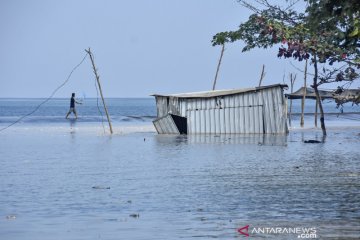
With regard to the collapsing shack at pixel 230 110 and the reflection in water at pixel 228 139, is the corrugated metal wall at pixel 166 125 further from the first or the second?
the reflection in water at pixel 228 139

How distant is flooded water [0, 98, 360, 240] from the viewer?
41.4 ft

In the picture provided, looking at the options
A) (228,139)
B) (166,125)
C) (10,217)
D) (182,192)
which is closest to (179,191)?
(182,192)

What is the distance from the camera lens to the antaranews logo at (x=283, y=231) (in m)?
11.7

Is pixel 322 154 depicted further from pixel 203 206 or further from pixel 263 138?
pixel 203 206

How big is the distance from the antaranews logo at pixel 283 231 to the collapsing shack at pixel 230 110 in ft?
80.1

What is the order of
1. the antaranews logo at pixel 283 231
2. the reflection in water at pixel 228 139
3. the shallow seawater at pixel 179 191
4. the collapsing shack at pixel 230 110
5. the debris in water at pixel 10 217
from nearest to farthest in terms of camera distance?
the antaranews logo at pixel 283 231 < the shallow seawater at pixel 179 191 < the debris in water at pixel 10 217 < the reflection in water at pixel 228 139 < the collapsing shack at pixel 230 110

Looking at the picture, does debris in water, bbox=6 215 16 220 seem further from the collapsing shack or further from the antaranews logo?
the collapsing shack

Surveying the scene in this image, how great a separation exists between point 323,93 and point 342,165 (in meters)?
25.1

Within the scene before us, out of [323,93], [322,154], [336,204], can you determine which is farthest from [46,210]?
[323,93]

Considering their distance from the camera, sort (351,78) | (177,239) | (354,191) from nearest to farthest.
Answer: (177,239), (354,191), (351,78)

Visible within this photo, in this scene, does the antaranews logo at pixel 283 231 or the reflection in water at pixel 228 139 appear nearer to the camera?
the antaranews logo at pixel 283 231

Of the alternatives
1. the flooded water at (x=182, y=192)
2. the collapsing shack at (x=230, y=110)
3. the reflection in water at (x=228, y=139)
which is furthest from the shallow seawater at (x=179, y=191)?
the collapsing shack at (x=230, y=110)

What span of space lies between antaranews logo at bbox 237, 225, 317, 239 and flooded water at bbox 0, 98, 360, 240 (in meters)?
0.02

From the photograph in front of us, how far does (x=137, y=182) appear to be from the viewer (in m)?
19.7
